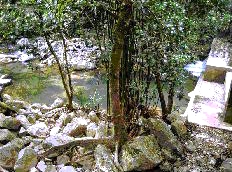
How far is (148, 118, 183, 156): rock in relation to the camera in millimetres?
5230

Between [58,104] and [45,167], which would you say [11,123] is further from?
[58,104]

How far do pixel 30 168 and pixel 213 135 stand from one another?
286cm

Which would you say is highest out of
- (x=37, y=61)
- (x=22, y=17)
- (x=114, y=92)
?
(x=22, y=17)

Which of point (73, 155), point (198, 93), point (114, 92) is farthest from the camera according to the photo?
point (198, 93)

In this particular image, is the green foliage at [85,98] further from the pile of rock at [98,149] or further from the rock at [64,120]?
the pile of rock at [98,149]

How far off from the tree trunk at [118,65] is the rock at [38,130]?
1.55m

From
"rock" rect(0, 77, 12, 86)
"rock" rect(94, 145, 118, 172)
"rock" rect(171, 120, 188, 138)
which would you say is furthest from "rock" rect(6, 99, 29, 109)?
"rock" rect(171, 120, 188, 138)

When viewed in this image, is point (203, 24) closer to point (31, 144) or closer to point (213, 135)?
point (213, 135)

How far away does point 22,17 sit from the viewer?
5582mm

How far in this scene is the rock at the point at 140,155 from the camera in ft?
15.9

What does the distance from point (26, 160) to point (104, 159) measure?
1.03m

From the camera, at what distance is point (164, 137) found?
17.1 ft

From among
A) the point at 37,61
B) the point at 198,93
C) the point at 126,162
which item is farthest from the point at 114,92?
the point at 37,61

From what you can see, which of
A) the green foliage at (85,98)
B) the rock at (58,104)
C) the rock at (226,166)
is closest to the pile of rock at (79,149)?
the rock at (226,166)
